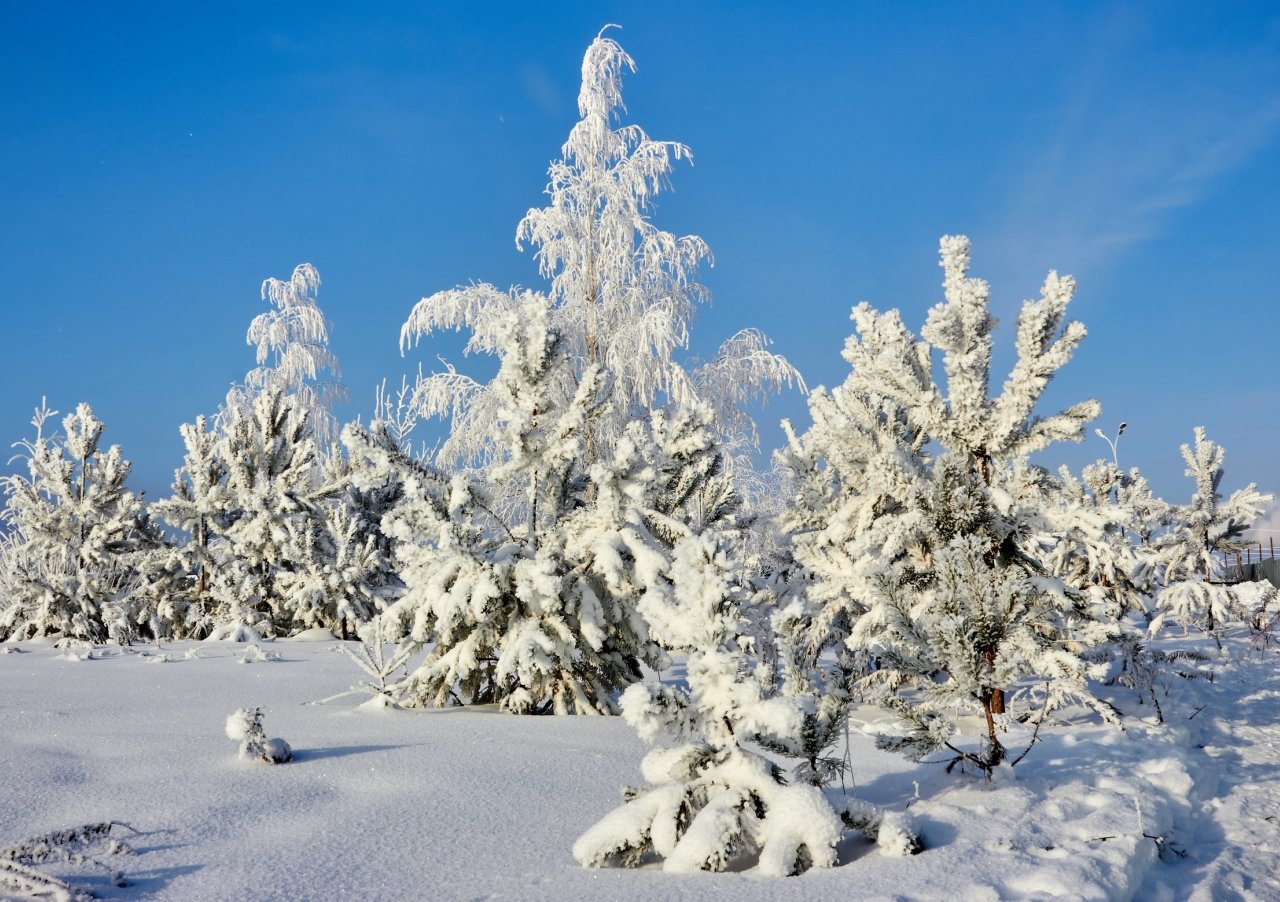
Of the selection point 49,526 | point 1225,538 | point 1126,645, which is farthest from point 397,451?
point 1225,538

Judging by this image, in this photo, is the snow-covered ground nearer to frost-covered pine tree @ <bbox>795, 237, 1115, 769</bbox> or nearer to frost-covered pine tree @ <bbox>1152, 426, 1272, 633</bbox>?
frost-covered pine tree @ <bbox>795, 237, 1115, 769</bbox>

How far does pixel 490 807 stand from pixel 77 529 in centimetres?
1392

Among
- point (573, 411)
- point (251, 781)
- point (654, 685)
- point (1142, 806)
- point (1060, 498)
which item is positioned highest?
point (573, 411)

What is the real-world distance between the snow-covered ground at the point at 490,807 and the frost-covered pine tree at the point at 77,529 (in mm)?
7826

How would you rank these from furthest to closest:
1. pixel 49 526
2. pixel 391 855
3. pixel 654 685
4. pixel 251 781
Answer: pixel 49 526 < pixel 251 781 < pixel 654 685 < pixel 391 855

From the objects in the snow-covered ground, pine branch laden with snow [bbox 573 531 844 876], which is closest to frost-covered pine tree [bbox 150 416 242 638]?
the snow-covered ground

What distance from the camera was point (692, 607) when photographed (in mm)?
3223

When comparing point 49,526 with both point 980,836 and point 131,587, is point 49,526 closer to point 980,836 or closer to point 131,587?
point 131,587

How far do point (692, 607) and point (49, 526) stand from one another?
14.8 meters

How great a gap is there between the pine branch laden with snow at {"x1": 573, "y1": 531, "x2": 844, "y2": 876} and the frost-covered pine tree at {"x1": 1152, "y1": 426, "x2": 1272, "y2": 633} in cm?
1646

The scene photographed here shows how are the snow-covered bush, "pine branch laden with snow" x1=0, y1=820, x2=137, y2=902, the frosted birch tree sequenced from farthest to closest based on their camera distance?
the frosted birch tree < the snow-covered bush < "pine branch laden with snow" x1=0, y1=820, x2=137, y2=902

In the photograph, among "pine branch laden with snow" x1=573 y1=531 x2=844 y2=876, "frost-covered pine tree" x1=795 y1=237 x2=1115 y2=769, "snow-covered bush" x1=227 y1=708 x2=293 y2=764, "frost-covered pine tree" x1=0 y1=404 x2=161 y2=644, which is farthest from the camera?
"frost-covered pine tree" x1=0 y1=404 x2=161 y2=644

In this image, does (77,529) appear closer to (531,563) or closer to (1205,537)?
A: (531,563)

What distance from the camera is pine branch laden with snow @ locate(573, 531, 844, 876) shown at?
298 centimetres
